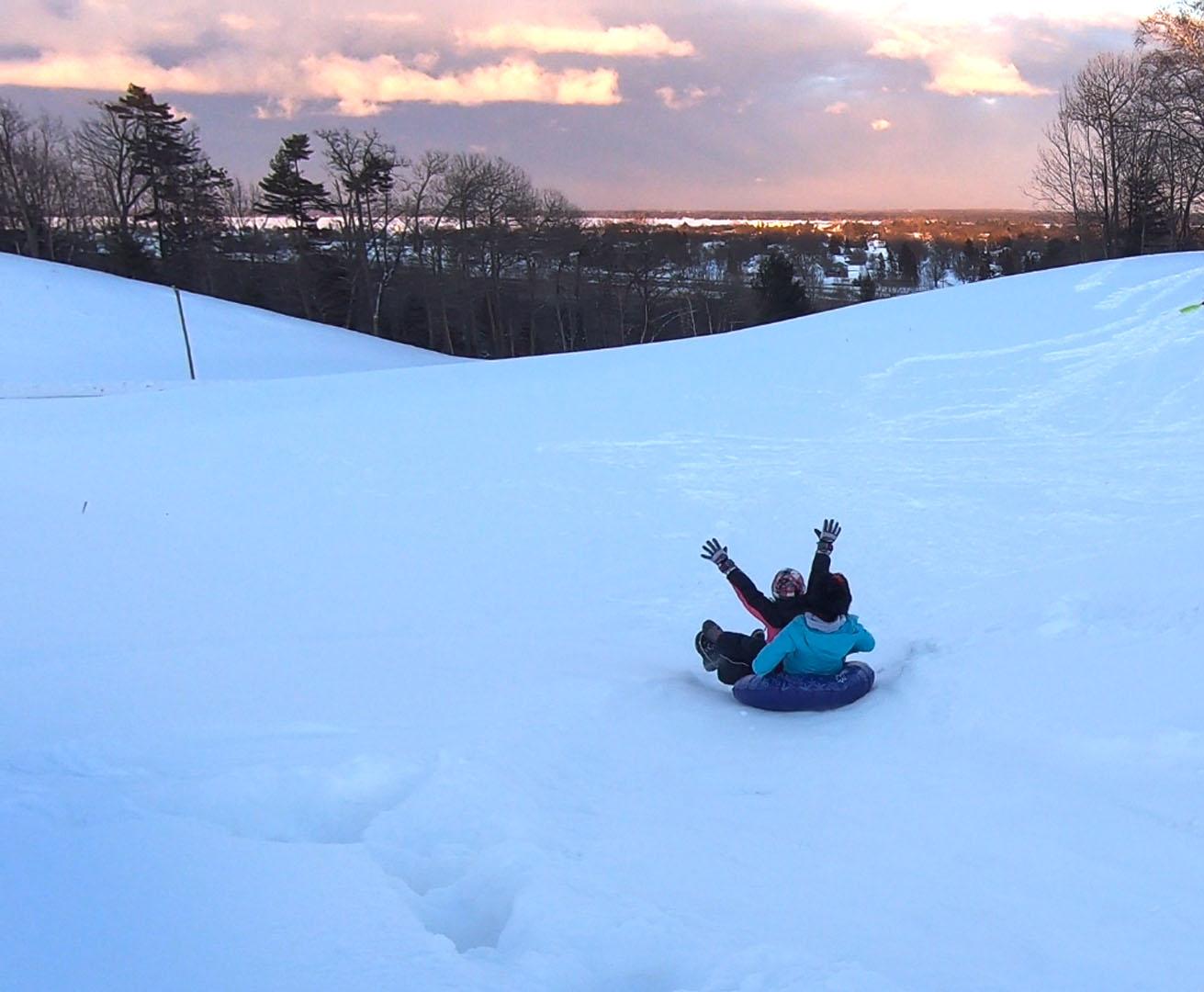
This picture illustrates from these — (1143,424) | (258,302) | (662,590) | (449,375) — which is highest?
(258,302)

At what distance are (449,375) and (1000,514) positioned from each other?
964 centimetres

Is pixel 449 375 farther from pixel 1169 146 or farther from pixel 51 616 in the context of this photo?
pixel 1169 146

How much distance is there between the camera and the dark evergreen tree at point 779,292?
37375mm

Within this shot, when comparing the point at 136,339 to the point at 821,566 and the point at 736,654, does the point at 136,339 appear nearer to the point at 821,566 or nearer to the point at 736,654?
the point at 736,654

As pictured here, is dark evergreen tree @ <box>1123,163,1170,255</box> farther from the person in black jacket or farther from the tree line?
the person in black jacket

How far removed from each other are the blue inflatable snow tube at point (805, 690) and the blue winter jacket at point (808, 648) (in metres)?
0.06

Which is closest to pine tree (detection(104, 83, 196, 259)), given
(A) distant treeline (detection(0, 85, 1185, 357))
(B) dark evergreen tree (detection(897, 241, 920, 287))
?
(A) distant treeline (detection(0, 85, 1185, 357))

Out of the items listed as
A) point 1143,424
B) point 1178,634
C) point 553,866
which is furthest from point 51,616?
point 1143,424

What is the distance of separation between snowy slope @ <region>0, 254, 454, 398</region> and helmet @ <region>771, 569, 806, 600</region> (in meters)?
18.4

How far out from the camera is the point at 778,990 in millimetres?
2758

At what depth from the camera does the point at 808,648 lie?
5172mm

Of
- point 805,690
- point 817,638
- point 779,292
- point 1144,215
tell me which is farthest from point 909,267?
point 805,690

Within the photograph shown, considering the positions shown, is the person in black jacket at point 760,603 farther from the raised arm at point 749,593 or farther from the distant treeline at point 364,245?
the distant treeline at point 364,245

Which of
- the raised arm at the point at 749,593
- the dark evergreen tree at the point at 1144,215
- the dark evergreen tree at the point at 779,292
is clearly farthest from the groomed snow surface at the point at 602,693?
the dark evergreen tree at the point at 1144,215
